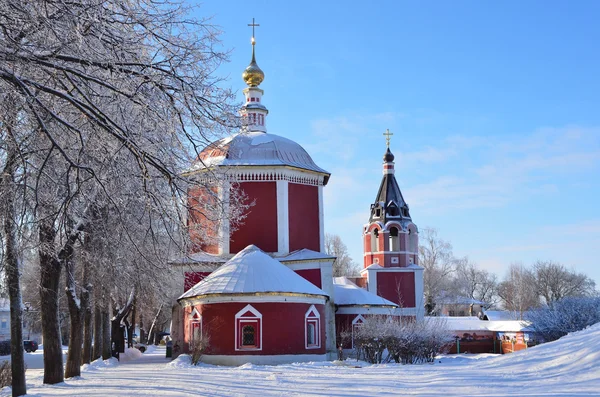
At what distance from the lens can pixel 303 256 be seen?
2889cm

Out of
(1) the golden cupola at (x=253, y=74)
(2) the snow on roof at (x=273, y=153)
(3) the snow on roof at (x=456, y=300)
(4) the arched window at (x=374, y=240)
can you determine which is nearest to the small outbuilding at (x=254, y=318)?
(2) the snow on roof at (x=273, y=153)

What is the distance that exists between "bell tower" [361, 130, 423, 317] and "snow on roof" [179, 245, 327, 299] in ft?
49.6

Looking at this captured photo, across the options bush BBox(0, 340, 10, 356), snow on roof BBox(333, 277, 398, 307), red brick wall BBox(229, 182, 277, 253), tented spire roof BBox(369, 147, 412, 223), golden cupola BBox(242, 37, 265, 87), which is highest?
golden cupola BBox(242, 37, 265, 87)

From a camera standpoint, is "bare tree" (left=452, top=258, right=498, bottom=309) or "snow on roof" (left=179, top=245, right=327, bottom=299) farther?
"bare tree" (left=452, top=258, right=498, bottom=309)

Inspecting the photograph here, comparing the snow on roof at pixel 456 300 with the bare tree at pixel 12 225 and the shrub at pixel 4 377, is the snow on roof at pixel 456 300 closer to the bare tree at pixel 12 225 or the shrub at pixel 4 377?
the shrub at pixel 4 377

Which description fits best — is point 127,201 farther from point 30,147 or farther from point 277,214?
point 277,214

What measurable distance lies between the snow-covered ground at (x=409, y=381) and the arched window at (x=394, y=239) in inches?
976

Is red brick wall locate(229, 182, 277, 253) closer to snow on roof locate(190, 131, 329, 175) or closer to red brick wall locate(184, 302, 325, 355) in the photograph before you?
snow on roof locate(190, 131, 329, 175)

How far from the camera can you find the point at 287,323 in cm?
2459

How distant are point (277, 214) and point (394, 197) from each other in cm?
1536

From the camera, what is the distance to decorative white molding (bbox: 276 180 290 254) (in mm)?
29016

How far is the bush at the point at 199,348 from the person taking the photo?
23.4 meters

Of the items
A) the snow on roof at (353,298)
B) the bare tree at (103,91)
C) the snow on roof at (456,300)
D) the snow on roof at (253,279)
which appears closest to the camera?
the bare tree at (103,91)

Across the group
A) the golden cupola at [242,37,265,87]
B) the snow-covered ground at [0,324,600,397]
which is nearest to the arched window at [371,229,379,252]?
the golden cupola at [242,37,265,87]
